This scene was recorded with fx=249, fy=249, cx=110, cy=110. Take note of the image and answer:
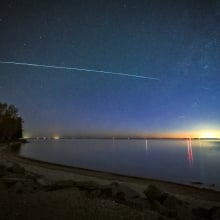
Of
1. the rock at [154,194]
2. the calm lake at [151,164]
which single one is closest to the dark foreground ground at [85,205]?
the rock at [154,194]

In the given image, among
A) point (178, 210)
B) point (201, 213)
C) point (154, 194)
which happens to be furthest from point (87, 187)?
point (201, 213)

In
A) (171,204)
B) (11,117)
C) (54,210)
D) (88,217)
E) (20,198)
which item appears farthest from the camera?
(11,117)

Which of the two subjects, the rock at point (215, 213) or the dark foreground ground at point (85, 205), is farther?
the rock at point (215, 213)

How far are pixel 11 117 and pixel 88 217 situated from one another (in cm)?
9538

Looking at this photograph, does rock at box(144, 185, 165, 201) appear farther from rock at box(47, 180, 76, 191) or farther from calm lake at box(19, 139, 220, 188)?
calm lake at box(19, 139, 220, 188)

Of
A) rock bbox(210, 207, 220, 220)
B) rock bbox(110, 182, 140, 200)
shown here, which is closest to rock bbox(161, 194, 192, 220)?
rock bbox(210, 207, 220, 220)

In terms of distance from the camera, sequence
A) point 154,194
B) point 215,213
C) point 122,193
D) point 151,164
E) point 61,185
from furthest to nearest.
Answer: point 151,164 → point 61,185 → point 154,194 → point 122,193 → point 215,213

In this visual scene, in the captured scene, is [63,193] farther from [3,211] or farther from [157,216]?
[157,216]

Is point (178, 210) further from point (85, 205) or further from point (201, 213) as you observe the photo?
point (85, 205)

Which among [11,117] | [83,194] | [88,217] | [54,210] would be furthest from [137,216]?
[11,117]

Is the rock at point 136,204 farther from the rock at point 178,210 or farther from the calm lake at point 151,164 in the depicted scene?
the calm lake at point 151,164

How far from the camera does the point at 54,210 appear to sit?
25.9 ft

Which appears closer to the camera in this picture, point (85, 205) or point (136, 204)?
point (85, 205)

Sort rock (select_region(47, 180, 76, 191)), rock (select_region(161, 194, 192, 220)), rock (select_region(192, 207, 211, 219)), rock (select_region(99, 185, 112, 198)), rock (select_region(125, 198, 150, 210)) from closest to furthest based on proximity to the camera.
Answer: rock (select_region(161, 194, 192, 220))
rock (select_region(125, 198, 150, 210))
rock (select_region(192, 207, 211, 219))
rock (select_region(99, 185, 112, 198))
rock (select_region(47, 180, 76, 191))
